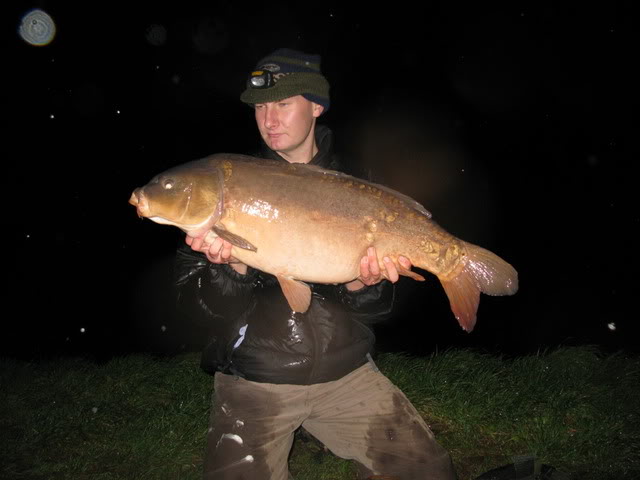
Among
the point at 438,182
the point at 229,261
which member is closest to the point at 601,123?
the point at 438,182

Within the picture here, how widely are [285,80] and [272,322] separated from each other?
4.39ft

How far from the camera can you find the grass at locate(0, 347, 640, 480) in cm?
264

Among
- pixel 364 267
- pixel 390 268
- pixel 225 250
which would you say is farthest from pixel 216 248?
pixel 390 268

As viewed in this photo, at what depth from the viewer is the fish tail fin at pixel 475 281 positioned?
2039 millimetres

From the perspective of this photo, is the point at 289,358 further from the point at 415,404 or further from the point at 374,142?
the point at 374,142

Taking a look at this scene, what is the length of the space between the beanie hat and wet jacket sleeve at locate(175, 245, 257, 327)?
3.12 feet

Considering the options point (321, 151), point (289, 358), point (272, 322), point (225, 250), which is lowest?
point (289, 358)

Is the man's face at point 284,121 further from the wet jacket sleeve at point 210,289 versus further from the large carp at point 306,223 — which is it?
the wet jacket sleeve at point 210,289

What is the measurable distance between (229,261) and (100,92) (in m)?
28.6

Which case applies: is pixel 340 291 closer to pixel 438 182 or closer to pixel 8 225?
pixel 8 225

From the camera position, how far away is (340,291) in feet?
8.30

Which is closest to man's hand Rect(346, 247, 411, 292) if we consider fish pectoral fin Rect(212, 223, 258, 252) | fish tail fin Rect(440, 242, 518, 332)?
fish tail fin Rect(440, 242, 518, 332)

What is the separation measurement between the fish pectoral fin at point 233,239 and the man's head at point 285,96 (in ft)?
2.65

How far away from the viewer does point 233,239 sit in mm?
1958
